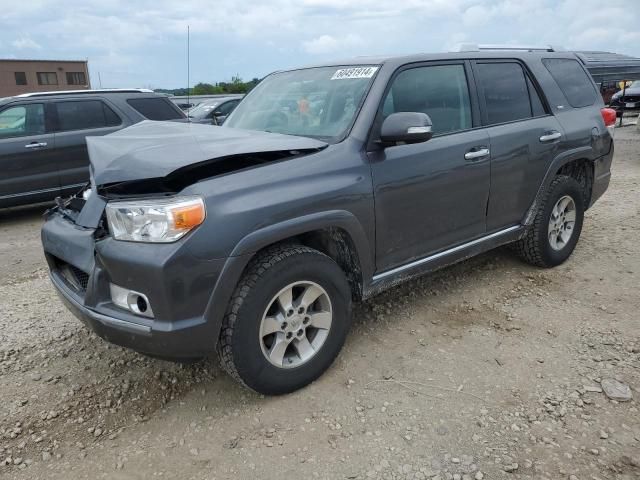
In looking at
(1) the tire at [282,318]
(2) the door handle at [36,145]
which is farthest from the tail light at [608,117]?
(2) the door handle at [36,145]

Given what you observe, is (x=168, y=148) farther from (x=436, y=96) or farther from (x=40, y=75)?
(x=40, y=75)

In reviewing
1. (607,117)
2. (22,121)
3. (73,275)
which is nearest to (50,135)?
(22,121)

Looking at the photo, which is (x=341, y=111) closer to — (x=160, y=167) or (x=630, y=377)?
(x=160, y=167)

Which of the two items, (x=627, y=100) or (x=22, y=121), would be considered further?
(x=627, y=100)

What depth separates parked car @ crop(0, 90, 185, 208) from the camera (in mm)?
6797

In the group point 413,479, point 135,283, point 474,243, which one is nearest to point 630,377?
point 474,243

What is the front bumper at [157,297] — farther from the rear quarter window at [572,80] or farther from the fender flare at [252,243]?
the rear quarter window at [572,80]

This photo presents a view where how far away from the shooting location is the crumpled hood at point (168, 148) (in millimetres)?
2527

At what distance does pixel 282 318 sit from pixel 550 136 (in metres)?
2.76

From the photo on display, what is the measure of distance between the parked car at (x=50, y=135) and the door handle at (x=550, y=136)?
5573 mm

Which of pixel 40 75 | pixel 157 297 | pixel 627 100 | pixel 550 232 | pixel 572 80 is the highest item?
pixel 40 75

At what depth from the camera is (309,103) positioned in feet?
11.4

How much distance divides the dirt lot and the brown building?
41.6 meters

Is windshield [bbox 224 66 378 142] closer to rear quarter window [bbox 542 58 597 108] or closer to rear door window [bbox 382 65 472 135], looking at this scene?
rear door window [bbox 382 65 472 135]
